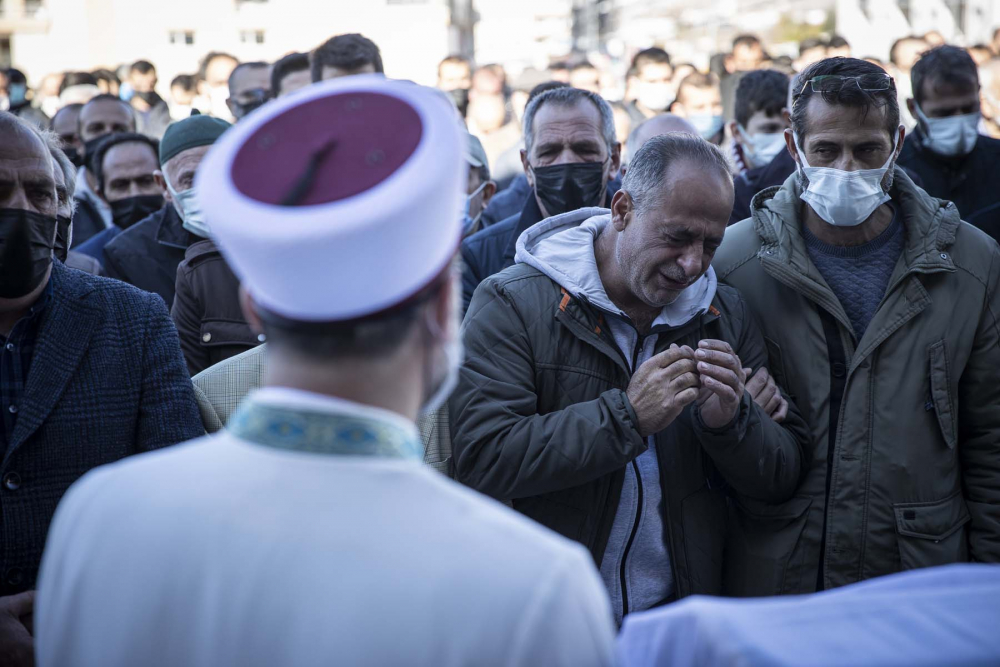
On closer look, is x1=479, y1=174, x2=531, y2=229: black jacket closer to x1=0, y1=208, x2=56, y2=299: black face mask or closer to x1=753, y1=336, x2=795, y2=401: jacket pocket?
x1=753, y1=336, x2=795, y2=401: jacket pocket

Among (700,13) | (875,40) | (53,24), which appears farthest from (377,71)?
(700,13)

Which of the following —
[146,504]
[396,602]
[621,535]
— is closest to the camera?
[396,602]

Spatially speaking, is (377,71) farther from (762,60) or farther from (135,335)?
(762,60)

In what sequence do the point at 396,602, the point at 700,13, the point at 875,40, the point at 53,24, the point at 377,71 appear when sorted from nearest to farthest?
the point at 396,602
the point at 377,71
the point at 875,40
the point at 53,24
the point at 700,13

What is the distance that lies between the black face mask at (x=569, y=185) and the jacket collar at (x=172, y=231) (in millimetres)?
1811

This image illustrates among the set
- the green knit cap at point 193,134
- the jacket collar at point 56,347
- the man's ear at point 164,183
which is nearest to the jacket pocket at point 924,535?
the jacket collar at point 56,347

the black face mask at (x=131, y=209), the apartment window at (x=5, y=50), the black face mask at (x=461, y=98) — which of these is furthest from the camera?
the apartment window at (x=5, y=50)

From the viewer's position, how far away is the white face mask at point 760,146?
21.9 ft

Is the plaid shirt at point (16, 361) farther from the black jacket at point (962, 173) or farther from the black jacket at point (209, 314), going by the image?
the black jacket at point (962, 173)

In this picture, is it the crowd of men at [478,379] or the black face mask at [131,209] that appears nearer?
the crowd of men at [478,379]

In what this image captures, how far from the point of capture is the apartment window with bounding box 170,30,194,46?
125 ft

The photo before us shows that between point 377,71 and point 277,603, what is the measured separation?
554 centimetres

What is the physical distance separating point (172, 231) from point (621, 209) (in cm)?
268

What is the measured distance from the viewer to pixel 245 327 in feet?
13.6
